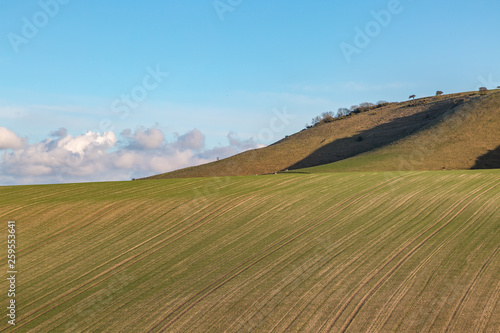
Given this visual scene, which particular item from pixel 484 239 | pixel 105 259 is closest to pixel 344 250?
pixel 484 239

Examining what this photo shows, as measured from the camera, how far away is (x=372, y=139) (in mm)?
93188

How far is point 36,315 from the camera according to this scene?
15.6 metres

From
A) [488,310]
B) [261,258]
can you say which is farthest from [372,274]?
[261,258]

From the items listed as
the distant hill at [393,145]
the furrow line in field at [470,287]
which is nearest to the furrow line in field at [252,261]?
the furrow line in field at [470,287]

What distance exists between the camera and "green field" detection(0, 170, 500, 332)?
14.7 metres

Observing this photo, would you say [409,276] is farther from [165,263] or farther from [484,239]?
[165,263]

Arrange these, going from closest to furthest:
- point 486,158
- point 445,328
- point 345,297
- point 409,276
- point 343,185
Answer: point 445,328 < point 345,297 < point 409,276 < point 343,185 < point 486,158

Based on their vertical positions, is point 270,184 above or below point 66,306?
above

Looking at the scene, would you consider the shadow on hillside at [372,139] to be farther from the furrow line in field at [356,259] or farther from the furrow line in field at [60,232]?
the furrow line in field at [356,259]

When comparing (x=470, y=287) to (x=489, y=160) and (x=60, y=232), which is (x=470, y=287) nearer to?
(x=60, y=232)

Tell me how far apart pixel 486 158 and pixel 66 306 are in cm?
6297

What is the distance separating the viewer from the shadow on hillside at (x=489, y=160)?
6259 cm

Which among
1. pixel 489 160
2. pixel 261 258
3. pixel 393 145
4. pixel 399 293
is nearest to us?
pixel 399 293

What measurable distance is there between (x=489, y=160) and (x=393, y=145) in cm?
1610
